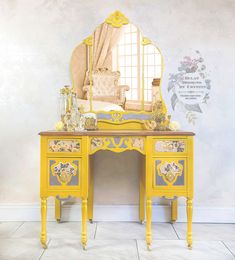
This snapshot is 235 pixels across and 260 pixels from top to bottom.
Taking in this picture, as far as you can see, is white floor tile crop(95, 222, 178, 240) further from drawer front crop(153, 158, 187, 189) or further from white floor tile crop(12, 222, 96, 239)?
drawer front crop(153, 158, 187, 189)

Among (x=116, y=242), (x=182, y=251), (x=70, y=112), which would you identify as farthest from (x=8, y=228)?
(x=182, y=251)

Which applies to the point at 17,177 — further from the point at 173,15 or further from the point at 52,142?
the point at 173,15

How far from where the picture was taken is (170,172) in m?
2.31

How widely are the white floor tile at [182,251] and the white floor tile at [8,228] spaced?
1.08 metres

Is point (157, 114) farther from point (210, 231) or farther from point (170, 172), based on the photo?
point (210, 231)

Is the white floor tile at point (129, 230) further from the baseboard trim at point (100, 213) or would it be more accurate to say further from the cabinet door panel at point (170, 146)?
the cabinet door panel at point (170, 146)

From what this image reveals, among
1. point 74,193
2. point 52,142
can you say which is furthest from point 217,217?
point 52,142

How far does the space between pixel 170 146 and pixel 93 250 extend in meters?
0.94

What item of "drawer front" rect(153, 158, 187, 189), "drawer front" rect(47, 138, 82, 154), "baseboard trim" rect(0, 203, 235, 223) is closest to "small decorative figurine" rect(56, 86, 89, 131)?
"drawer front" rect(47, 138, 82, 154)

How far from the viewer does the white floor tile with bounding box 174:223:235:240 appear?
254 centimetres

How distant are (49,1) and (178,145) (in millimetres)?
1784

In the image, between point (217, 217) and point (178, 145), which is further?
point (217, 217)

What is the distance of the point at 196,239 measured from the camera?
2.50 metres

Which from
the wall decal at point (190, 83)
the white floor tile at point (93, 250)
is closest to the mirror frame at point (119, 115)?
the wall decal at point (190, 83)
